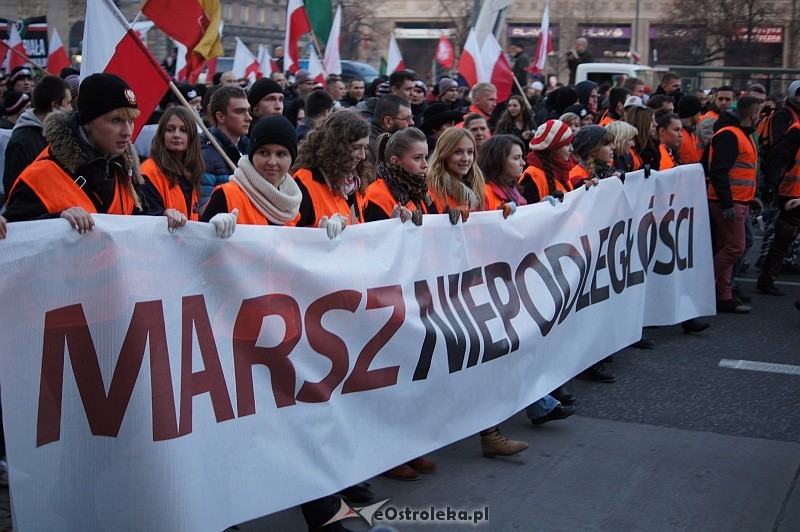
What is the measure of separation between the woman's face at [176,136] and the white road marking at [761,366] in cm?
403

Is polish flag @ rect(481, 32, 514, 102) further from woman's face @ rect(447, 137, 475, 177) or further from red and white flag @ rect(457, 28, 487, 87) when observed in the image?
woman's face @ rect(447, 137, 475, 177)

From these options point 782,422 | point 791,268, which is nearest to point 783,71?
point 791,268

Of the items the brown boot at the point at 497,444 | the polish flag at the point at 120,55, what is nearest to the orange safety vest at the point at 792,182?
the brown boot at the point at 497,444

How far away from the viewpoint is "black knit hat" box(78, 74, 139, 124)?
406 cm

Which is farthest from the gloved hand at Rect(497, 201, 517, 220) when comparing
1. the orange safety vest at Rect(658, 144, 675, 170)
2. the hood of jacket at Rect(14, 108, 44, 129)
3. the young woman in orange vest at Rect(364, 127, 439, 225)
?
the orange safety vest at Rect(658, 144, 675, 170)

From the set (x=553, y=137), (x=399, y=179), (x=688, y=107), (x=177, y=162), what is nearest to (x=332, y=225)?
(x=399, y=179)

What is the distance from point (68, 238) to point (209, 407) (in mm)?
802

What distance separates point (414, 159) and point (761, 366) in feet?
11.1

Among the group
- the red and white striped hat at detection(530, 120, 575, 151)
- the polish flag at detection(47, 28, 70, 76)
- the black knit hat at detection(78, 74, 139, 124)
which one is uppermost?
the polish flag at detection(47, 28, 70, 76)

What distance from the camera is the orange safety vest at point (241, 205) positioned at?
170 inches

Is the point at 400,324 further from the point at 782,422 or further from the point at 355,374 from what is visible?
the point at 782,422

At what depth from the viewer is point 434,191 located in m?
5.55

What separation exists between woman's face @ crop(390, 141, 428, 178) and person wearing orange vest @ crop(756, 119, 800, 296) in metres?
5.31

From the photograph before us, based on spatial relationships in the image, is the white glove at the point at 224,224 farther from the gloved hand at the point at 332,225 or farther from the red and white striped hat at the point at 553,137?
the red and white striped hat at the point at 553,137
